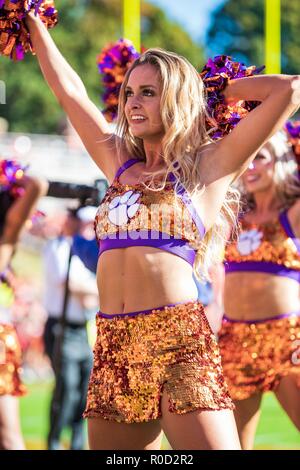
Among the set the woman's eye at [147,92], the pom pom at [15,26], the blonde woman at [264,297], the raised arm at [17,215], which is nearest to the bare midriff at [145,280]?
the woman's eye at [147,92]

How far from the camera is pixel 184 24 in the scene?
1089 inches

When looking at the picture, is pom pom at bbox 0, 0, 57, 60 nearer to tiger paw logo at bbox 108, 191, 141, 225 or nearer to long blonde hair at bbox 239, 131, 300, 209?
tiger paw logo at bbox 108, 191, 141, 225

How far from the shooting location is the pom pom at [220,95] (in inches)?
133

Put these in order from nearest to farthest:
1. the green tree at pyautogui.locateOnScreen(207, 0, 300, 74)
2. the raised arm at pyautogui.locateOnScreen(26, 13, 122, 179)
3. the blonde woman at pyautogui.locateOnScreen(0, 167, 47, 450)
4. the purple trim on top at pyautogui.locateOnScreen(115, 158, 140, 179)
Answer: the purple trim on top at pyautogui.locateOnScreen(115, 158, 140, 179)
the raised arm at pyautogui.locateOnScreen(26, 13, 122, 179)
the blonde woman at pyautogui.locateOnScreen(0, 167, 47, 450)
the green tree at pyautogui.locateOnScreen(207, 0, 300, 74)

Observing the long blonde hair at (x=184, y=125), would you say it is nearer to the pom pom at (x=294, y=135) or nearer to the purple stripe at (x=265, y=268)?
the purple stripe at (x=265, y=268)

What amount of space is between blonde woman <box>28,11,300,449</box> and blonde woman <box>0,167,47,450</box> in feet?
3.63

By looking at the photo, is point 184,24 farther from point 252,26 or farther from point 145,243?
point 145,243

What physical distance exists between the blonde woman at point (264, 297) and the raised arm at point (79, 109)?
132 centimetres

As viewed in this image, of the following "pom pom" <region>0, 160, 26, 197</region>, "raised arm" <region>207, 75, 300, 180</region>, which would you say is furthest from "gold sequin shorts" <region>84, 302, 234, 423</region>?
"pom pom" <region>0, 160, 26, 197</region>

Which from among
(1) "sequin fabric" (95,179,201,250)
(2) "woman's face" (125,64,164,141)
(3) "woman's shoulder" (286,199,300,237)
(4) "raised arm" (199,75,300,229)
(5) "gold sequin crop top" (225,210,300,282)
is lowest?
(1) "sequin fabric" (95,179,201,250)

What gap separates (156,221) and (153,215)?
0.02 m

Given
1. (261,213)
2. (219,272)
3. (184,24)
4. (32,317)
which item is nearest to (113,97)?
(261,213)

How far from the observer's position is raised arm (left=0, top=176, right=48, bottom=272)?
177 inches
